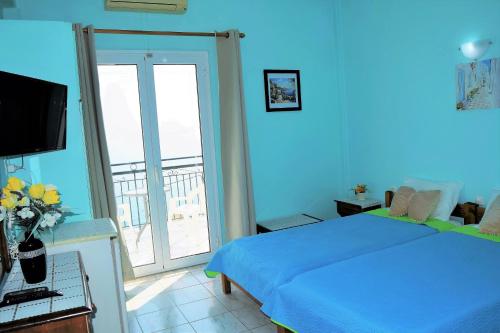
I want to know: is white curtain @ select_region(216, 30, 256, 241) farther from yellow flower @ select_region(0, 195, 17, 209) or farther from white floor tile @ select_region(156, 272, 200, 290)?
yellow flower @ select_region(0, 195, 17, 209)

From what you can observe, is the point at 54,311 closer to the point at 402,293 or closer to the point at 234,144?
the point at 402,293

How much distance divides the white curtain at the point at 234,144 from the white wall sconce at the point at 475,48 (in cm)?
202

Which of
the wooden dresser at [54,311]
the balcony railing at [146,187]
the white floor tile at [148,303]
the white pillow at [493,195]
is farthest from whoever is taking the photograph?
the balcony railing at [146,187]

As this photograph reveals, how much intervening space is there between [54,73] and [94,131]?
0.81 m

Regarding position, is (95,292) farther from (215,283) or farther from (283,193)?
(283,193)

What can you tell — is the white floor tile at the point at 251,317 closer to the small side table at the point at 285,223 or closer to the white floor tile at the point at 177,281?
the white floor tile at the point at 177,281

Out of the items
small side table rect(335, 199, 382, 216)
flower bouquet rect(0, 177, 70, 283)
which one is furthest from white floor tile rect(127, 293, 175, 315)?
small side table rect(335, 199, 382, 216)

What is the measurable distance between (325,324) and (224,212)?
2306 mm

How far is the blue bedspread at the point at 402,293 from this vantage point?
1982 mm

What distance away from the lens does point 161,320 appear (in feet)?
10.6

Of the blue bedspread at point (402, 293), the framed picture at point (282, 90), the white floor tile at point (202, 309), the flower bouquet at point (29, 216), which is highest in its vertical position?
the framed picture at point (282, 90)

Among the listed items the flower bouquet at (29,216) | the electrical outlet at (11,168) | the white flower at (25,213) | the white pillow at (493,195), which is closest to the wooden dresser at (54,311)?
the flower bouquet at (29,216)

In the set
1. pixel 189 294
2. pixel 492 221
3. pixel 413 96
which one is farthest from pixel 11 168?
pixel 413 96

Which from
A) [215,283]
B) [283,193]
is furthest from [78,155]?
[283,193]
